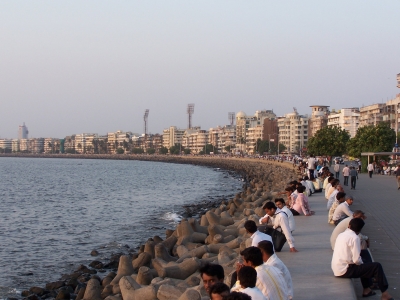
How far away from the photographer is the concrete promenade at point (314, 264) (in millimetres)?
6797

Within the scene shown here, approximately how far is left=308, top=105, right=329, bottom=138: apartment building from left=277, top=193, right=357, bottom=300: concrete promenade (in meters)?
117

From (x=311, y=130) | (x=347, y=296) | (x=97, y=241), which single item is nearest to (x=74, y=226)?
(x=97, y=241)

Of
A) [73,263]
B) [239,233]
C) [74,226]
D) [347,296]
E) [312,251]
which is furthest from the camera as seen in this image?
[74,226]

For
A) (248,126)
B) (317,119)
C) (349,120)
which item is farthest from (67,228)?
(248,126)

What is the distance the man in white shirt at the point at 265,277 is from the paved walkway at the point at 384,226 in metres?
2.11

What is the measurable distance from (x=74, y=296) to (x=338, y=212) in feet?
16.8

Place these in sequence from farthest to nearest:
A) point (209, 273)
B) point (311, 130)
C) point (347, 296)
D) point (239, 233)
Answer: point (311, 130)
point (239, 233)
point (347, 296)
point (209, 273)

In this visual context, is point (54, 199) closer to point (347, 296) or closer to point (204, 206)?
point (204, 206)

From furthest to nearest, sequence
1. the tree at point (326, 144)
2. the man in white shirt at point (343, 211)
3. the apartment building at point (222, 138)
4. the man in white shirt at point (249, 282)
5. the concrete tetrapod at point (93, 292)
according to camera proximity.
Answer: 1. the apartment building at point (222, 138)
2. the tree at point (326, 144)
3. the man in white shirt at point (343, 211)
4. the concrete tetrapod at point (93, 292)
5. the man in white shirt at point (249, 282)

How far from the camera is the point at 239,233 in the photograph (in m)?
13.1

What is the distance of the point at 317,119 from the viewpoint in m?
133

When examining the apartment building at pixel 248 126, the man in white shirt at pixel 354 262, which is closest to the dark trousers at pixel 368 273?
the man in white shirt at pixel 354 262

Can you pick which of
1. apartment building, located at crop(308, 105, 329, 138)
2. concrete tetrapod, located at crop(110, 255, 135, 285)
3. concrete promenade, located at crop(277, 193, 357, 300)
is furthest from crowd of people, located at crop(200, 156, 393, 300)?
apartment building, located at crop(308, 105, 329, 138)

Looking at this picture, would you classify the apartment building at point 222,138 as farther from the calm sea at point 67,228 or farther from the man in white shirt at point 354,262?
the man in white shirt at point 354,262
